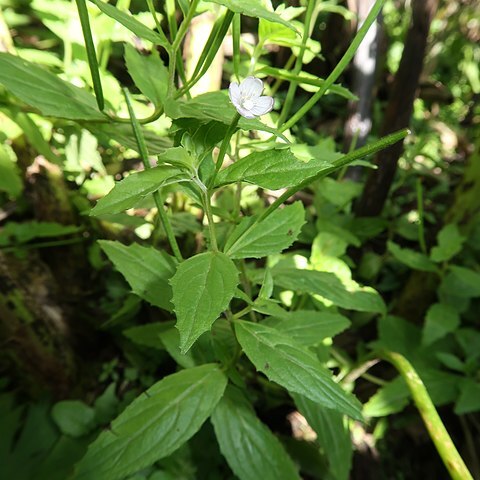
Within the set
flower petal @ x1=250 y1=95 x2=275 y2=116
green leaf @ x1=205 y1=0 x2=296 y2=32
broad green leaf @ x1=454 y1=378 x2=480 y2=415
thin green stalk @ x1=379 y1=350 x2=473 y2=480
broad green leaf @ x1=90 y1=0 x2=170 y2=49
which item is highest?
green leaf @ x1=205 y1=0 x2=296 y2=32

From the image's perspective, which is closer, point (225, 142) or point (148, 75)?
point (225, 142)

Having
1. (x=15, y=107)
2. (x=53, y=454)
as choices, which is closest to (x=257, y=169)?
(x=15, y=107)

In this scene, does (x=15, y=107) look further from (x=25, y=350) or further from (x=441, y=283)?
(x=441, y=283)

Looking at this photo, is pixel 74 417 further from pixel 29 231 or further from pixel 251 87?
pixel 251 87

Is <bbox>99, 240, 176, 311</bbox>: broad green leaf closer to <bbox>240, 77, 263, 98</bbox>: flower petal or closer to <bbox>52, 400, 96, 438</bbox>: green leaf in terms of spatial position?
<bbox>240, 77, 263, 98</bbox>: flower petal

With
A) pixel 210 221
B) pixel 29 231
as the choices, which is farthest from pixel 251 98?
pixel 29 231

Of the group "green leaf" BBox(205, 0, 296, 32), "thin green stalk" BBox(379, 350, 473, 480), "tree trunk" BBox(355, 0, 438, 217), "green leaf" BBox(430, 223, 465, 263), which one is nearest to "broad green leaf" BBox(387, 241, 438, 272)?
"green leaf" BBox(430, 223, 465, 263)
